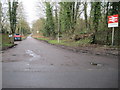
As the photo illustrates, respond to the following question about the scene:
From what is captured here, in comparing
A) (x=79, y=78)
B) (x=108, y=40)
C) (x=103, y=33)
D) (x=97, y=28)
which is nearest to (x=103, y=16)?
(x=97, y=28)

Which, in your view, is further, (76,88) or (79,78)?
(79,78)

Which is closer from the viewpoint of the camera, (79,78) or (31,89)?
(31,89)

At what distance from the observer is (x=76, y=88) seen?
3674 millimetres

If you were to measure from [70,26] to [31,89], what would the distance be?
847 inches

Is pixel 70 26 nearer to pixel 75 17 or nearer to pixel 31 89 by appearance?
pixel 75 17

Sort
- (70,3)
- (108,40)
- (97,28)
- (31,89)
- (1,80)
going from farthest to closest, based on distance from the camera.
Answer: (70,3) → (97,28) → (108,40) → (1,80) → (31,89)

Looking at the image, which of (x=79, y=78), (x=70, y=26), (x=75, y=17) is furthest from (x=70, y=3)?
(x=79, y=78)

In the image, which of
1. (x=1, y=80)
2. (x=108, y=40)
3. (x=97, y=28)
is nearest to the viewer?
(x=1, y=80)

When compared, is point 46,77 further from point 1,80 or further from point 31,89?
point 1,80

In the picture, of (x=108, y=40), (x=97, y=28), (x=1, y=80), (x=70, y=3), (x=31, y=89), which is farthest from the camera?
(x=70, y=3)

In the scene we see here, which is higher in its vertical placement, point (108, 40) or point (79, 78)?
point (108, 40)

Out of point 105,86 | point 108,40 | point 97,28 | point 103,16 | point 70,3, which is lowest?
point 105,86

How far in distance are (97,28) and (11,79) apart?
13730 millimetres

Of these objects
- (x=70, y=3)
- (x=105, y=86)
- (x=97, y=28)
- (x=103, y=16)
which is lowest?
(x=105, y=86)
